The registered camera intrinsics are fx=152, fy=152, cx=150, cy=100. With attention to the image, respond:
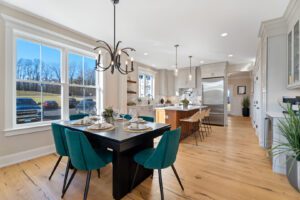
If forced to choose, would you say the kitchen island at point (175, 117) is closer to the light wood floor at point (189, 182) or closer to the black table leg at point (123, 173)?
the light wood floor at point (189, 182)

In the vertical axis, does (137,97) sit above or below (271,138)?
above

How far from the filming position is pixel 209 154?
129 inches

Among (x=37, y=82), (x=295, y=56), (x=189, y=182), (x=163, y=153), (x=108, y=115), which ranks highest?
(x=295, y=56)

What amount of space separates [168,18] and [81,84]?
269 centimetres

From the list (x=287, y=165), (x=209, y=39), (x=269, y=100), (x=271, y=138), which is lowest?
(x=287, y=165)

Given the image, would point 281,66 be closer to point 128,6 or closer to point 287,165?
point 287,165

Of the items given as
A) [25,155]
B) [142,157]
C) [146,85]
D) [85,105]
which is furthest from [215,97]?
[25,155]

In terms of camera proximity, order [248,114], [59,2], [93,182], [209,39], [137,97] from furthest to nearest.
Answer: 1. [248,114]
2. [137,97]
3. [209,39]
4. [59,2]
5. [93,182]

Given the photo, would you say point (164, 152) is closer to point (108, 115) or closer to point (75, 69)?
point (108, 115)

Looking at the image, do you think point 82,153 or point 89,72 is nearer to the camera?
point 82,153

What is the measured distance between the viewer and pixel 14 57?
282cm

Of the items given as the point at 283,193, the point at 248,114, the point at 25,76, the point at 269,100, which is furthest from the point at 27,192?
the point at 248,114

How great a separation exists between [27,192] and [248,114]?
411 inches

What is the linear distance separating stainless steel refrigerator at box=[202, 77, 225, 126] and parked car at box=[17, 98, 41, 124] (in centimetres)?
618
